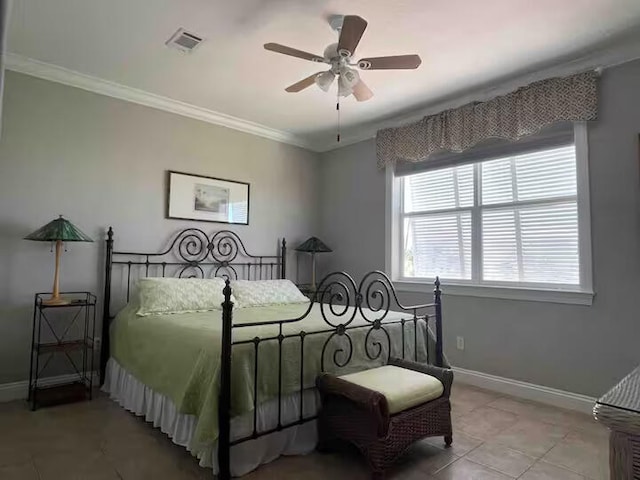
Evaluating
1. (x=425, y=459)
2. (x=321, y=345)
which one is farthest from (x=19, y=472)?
(x=425, y=459)

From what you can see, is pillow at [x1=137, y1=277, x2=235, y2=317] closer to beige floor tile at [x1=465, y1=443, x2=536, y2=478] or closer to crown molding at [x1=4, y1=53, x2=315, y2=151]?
crown molding at [x1=4, y1=53, x2=315, y2=151]

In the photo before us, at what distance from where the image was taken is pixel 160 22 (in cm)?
263

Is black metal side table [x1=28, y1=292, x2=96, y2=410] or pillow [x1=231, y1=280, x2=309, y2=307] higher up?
pillow [x1=231, y1=280, x2=309, y2=307]

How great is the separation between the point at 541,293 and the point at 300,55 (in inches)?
102

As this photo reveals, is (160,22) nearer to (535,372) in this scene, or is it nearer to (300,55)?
(300,55)

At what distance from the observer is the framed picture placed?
3.95 meters

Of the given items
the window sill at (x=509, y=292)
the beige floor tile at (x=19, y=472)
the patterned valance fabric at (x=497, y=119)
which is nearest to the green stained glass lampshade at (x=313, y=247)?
Answer: the window sill at (x=509, y=292)

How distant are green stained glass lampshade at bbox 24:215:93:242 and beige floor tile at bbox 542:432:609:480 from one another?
11.3 ft

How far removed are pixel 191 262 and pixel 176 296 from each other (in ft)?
2.72

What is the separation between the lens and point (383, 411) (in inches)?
79.0

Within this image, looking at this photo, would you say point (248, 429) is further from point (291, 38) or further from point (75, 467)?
point (291, 38)

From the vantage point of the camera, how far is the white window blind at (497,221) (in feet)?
10.6

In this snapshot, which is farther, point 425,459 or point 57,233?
point 57,233

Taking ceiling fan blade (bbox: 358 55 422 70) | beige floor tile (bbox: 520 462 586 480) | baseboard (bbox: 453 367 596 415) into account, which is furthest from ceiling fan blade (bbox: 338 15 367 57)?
baseboard (bbox: 453 367 596 415)
